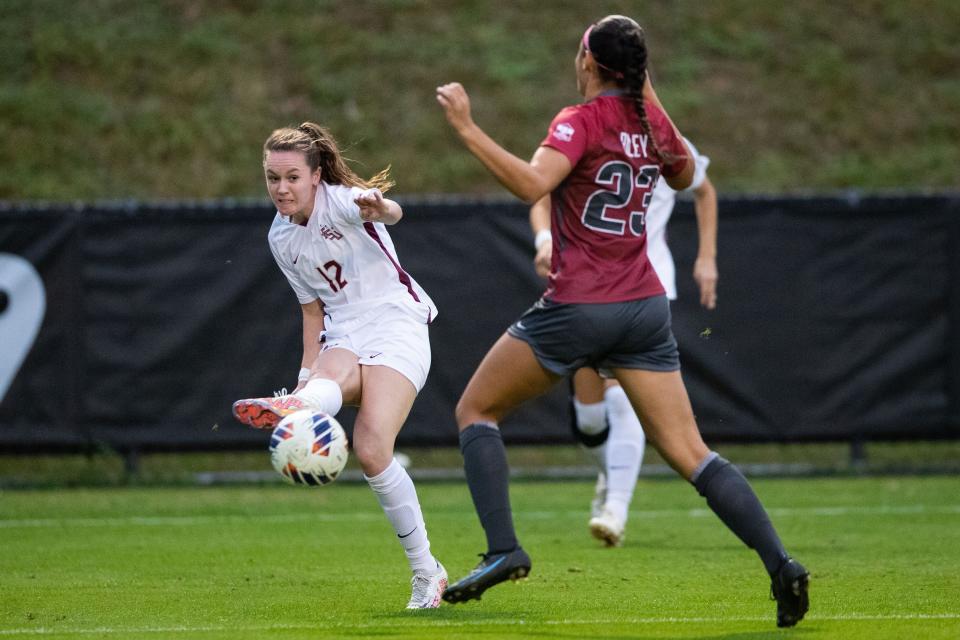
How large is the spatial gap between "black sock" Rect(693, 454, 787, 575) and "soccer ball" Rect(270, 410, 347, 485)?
4.44 feet

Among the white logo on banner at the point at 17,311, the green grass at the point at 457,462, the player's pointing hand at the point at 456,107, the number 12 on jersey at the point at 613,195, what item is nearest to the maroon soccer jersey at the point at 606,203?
the number 12 on jersey at the point at 613,195

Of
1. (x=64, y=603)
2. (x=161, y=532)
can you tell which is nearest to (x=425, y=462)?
(x=161, y=532)

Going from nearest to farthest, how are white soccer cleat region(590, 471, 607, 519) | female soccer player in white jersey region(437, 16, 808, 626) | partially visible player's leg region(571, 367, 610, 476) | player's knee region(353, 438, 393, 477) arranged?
female soccer player in white jersey region(437, 16, 808, 626) → player's knee region(353, 438, 393, 477) → partially visible player's leg region(571, 367, 610, 476) → white soccer cleat region(590, 471, 607, 519)

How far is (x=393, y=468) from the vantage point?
226 inches

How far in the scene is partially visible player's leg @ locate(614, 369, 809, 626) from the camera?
17.1 ft

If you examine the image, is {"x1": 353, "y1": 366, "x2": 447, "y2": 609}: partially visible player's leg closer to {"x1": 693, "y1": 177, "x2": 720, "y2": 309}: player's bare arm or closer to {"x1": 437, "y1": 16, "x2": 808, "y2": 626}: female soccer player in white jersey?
{"x1": 437, "y1": 16, "x2": 808, "y2": 626}: female soccer player in white jersey

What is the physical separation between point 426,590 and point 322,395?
91 cm

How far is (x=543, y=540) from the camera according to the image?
A: 8.34 meters

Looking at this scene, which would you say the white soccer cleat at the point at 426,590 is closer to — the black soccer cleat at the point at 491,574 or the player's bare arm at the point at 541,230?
the black soccer cleat at the point at 491,574

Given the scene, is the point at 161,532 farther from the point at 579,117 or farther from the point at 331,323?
the point at 579,117

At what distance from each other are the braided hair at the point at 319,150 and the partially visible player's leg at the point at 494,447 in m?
0.94

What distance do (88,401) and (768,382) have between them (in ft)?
18.3

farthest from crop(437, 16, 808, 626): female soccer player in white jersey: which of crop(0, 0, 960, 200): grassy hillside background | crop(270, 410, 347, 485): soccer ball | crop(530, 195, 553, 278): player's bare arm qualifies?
crop(0, 0, 960, 200): grassy hillside background

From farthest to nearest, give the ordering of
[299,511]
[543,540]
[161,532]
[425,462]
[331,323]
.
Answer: [425,462], [299,511], [161,532], [543,540], [331,323]
